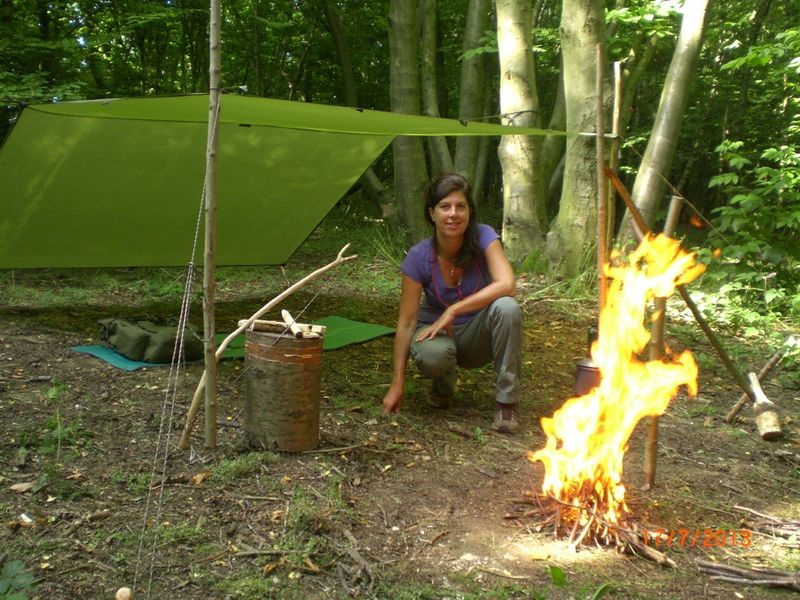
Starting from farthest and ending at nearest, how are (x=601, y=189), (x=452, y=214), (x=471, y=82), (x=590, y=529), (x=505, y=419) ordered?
1. (x=471, y=82)
2. (x=505, y=419)
3. (x=452, y=214)
4. (x=601, y=189)
5. (x=590, y=529)

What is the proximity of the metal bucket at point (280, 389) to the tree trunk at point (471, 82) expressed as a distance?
580 cm

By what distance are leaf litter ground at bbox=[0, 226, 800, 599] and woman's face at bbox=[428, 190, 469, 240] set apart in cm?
88

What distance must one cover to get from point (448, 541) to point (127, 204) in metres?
3.60

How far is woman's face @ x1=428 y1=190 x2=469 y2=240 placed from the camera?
3027mm

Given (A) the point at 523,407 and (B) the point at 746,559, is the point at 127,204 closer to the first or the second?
(A) the point at 523,407

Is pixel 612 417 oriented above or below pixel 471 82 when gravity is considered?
below

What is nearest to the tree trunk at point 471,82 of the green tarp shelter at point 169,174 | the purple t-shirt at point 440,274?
the green tarp shelter at point 169,174

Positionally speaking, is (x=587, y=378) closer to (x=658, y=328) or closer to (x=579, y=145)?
(x=658, y=328)

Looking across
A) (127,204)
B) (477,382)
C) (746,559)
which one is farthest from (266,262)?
(746,559)

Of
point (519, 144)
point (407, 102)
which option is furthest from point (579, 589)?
point (407, 102)

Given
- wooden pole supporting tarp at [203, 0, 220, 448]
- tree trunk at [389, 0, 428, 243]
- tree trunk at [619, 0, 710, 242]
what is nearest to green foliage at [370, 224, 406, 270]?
tree trunk at [389, 0, 428, 243]

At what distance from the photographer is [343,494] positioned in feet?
7.89
